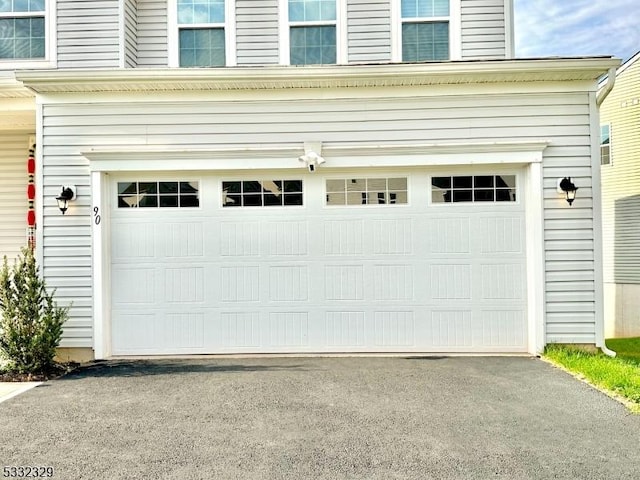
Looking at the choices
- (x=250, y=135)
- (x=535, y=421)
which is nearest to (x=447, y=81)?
(x=250, y=135)

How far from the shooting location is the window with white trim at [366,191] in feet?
20.5

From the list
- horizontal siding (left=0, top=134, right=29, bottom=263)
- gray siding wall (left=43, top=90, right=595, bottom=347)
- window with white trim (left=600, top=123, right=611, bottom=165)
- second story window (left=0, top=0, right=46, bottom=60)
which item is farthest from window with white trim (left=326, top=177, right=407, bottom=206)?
window with white trim (left=600, top=123, right=611, bottom=165)

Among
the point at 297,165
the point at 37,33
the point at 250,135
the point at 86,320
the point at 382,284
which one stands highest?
the point at 37,33

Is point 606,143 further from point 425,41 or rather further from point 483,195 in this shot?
point 483,195

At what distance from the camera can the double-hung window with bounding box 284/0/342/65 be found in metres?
7.69

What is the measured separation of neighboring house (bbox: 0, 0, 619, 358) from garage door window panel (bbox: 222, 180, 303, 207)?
0.08 feet

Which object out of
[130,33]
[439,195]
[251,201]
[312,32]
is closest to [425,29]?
[312,32]

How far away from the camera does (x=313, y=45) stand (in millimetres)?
7707

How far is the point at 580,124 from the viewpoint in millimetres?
6059

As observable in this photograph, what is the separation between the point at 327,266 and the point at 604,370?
10.6 feet

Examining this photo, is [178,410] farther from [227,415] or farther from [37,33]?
[37,33]

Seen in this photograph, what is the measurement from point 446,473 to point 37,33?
8087 millimetres

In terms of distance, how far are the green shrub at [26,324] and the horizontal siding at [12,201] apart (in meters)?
2.59

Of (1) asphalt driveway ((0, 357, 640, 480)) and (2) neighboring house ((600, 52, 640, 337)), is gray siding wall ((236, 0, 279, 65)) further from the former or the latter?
(2) neighboring house ((600, 52, 640, 337))
